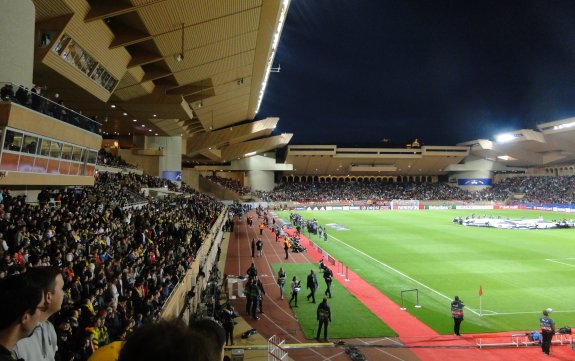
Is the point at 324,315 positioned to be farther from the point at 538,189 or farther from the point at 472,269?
the point at 538,189

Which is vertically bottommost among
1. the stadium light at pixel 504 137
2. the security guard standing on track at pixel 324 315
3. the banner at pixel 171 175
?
the security guard standing on track at pixel 324 315

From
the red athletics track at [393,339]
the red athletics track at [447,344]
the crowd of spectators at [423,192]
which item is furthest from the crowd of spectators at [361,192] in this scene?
the red athletics track at [447,344]

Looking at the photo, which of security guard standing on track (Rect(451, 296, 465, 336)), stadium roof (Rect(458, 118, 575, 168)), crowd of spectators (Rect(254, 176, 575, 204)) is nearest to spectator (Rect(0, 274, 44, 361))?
security guard standing on track (Rect(451, 296, 465, 336))

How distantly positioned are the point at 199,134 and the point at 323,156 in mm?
33225

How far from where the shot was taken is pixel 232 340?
1260cm

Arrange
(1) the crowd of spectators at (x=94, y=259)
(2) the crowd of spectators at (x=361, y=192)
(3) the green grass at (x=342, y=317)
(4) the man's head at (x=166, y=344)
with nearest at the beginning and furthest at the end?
1. (4) the man's head at (x=166, y=344)
2. (1) the crowd of spectators at (x=94, y=259)
3. (3) the green grass at (x=342, y=317)
4. (2) the crowd of spectators at (x=361, y=192)

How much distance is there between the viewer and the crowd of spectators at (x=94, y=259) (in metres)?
7.14

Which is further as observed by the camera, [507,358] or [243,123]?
[243,123]

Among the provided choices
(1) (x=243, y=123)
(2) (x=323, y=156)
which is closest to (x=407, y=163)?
(2) (x=323, y=156)

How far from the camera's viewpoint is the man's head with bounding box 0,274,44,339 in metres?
2.20

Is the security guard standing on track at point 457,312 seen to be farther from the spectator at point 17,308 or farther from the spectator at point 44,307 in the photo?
the spectator at point 17,308

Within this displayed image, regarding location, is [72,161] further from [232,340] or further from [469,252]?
[469,252]

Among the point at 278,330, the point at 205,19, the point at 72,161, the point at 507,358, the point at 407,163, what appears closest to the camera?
the point at 507,358

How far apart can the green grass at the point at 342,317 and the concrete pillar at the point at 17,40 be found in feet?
41.4
